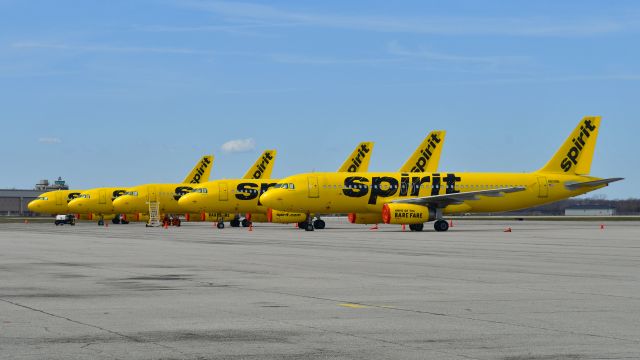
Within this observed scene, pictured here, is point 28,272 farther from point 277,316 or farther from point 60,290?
point 277,316

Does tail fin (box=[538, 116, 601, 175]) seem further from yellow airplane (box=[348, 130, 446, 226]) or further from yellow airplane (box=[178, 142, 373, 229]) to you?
yellow airplane (box=[178, 142, 373, 229])

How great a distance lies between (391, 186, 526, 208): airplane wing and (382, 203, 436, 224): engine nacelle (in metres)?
1.82

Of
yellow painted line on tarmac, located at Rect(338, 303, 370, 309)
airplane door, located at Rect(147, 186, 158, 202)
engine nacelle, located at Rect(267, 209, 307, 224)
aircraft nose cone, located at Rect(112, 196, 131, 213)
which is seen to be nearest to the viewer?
yellow painted line on tarmac, located at Rect(338, 303, 370, 309)

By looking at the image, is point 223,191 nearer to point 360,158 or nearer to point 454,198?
point 360,158

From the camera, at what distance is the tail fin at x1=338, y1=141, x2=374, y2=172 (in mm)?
86438

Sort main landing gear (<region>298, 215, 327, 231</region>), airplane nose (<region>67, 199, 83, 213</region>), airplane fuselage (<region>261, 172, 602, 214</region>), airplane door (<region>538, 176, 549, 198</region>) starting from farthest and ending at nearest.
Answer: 1. airplane nose (<region>67, 199, 83, 213</region>)
2. airplane door (<region>538, 176, 549, 198</region>)
3. main landing gear (<region>298, 215, 327, 231</region>)
4. airplane fuselage (<region>261, 172, 602, 214</region>)

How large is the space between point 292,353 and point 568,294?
28.4 feet

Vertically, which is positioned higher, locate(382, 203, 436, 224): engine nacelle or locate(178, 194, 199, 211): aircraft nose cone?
locate(178, 194, 199, 211): aircraft nose cone

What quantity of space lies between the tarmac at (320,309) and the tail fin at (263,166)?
2679 inches

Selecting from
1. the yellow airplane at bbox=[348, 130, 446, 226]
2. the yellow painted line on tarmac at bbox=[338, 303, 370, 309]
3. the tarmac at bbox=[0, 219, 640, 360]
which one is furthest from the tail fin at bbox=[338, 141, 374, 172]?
the yellow painted line on tarmac at bbox=[338, 303, 370, 309]

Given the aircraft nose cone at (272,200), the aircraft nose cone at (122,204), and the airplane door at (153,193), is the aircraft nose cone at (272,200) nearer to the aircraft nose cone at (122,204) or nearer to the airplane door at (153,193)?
the airplane door at (153,193)

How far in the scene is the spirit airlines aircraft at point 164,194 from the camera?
9588 cm

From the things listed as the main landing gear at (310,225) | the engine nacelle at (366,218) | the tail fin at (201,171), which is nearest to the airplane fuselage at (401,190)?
the main landing gear at (310,225)

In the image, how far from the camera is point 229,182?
Answer: 84250 millimetres
